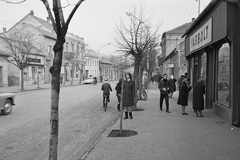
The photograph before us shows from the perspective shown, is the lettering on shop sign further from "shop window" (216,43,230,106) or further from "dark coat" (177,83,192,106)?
"dark coat" (177,83,192,106)

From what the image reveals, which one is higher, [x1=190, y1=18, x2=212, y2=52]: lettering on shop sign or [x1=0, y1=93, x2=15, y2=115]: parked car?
[x1=190, y1=18, x2=212, y2=52]: lettering on shop sign

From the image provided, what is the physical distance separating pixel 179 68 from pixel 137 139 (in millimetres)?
25342

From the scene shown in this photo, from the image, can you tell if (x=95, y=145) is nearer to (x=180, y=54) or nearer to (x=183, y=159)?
(x=183, y=159)

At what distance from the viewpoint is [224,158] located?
504 cm

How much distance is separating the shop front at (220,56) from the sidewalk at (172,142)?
89cm

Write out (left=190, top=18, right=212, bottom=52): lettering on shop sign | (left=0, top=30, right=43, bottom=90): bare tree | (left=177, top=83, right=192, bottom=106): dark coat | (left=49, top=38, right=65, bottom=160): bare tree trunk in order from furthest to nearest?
1. (left=0, top=30, right=43, bottom=90): bare tree
2. (left=177, top=83, right=192, bottom=106): dark coat
3. (left=190, top=18, right=212, bottom=52): lettering on shop sign
4. (left=49, top=38, right=65, bottom=160): bare tree trunk

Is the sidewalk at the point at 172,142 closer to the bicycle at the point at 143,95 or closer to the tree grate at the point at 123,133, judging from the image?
the tree grate at the point at 123,133

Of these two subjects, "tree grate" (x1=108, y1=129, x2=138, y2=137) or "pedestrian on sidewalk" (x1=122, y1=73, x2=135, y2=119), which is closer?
"tree grate" (x1=108, y1=129, x2=138, y2=137)

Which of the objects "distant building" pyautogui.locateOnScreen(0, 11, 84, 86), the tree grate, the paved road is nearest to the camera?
the paved road

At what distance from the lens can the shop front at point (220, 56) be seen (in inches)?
318

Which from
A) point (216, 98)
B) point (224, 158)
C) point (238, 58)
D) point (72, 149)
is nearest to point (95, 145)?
point (72, 149)

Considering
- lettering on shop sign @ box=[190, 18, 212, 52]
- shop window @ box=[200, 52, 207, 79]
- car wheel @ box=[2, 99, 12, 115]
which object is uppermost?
lettering on shop sign @ box=[190, 18, 212, 52]

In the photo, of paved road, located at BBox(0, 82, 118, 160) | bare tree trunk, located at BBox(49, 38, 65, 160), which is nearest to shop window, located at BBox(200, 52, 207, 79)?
paved road, located at BBox(0, 82, 118, 160)

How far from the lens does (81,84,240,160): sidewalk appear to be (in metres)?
5.28
